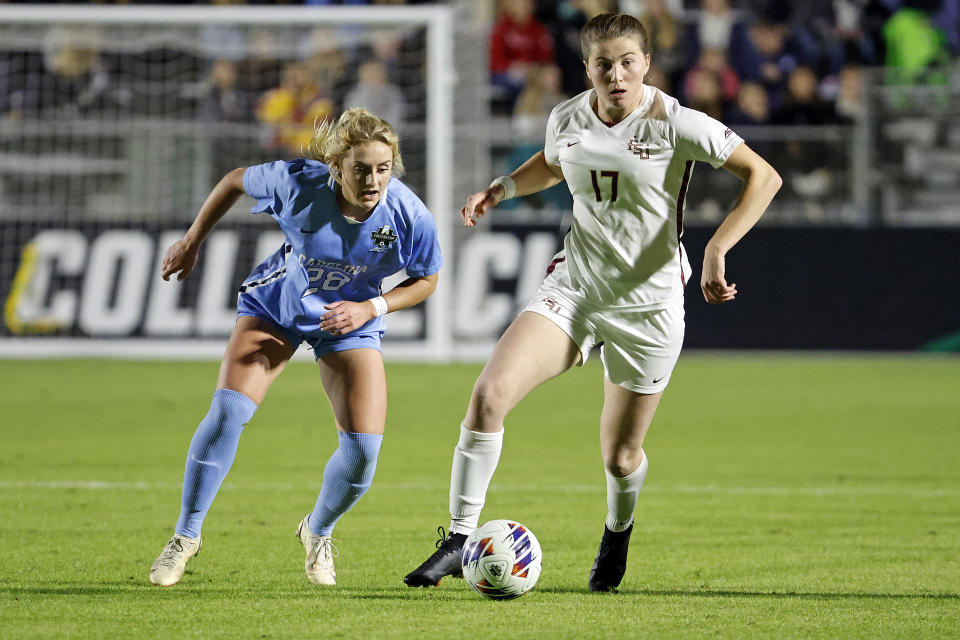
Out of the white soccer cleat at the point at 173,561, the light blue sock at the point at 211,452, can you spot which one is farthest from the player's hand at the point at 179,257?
the white soccer cleat at the point at 173,561

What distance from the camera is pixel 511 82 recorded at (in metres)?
17.4

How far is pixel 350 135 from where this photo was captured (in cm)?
511

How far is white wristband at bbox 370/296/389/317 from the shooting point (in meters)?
5.27

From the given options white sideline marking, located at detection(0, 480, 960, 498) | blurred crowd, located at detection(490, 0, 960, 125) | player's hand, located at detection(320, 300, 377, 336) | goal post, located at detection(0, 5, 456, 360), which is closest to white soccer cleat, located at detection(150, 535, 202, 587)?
player's hand, located at detection(320, 300, 377, 336)

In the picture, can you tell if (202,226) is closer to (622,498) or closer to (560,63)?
(622,498)

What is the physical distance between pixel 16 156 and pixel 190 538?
1118 centimetres

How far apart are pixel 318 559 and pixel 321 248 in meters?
1.13

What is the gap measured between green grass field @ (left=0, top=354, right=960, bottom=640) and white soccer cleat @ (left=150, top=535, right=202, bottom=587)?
5 cm

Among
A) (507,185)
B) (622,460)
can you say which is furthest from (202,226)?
(622,460)

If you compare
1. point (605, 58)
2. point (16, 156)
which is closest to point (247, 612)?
point (605, 58)

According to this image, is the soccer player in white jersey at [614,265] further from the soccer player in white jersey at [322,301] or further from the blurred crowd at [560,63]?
the blurred crowd at [560,63]

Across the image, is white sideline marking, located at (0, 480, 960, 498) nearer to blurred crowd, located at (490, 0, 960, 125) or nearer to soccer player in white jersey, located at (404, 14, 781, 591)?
soccer player in white jersey, located at (404, 14, 781, 591)

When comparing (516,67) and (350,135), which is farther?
(516,67)

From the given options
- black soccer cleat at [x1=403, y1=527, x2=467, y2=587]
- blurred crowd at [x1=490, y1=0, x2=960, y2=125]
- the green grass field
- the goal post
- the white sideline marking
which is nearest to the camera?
the green grass field
